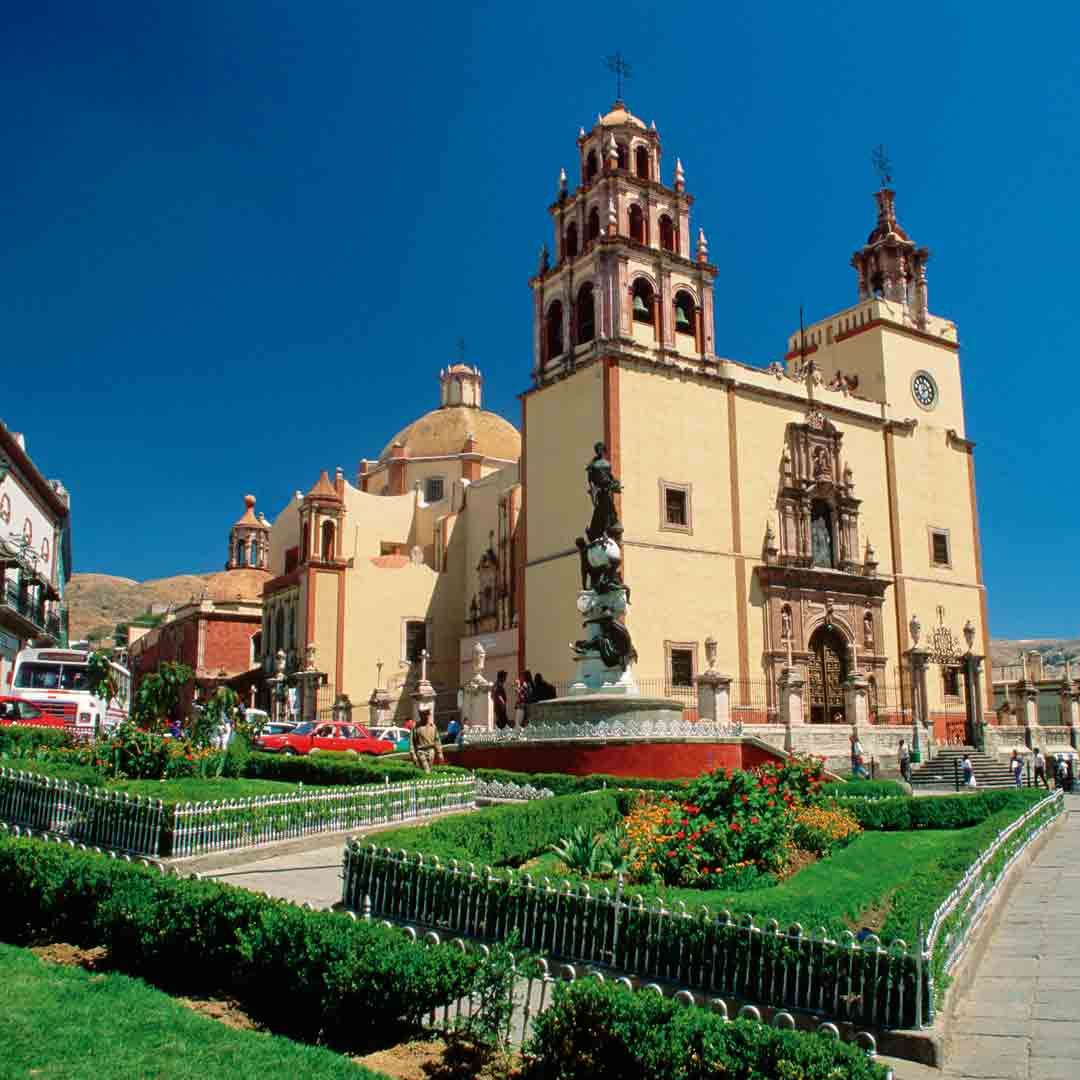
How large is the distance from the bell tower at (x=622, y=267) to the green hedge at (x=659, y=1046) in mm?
27010

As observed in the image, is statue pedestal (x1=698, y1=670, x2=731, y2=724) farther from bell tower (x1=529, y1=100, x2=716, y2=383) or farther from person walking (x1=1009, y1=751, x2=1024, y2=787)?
bell tower (x1=529, y1=100, x2=716, y2=383)

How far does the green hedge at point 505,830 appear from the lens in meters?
9.83

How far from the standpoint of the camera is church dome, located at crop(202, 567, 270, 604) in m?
52.0

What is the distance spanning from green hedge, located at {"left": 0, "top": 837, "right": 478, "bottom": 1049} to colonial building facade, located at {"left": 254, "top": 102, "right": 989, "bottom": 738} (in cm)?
2224

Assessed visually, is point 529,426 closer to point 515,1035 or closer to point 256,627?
point 256,627

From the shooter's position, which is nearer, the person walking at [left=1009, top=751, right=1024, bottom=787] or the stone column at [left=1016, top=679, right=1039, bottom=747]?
the person walking at [left=1009, top=751, right=1024, bottom=787]

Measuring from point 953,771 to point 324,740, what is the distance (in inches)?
635

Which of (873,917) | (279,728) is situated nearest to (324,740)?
(279,728)

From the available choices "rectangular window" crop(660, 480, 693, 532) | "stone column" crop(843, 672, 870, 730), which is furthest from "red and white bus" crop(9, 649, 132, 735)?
A: "stone column" crop(843, 672, 870, 730)

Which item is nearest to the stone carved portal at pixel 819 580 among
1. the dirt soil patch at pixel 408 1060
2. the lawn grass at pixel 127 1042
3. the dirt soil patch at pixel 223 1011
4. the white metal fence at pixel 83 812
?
the white metal fence at pixel 83 812

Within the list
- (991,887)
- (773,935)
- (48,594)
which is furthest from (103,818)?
(48,594)

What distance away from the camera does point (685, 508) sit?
3155 centimetres

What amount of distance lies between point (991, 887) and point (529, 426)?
25.5m

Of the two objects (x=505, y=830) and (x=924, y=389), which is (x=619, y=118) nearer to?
(x=924, y=389)
